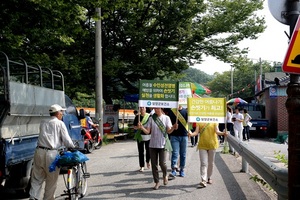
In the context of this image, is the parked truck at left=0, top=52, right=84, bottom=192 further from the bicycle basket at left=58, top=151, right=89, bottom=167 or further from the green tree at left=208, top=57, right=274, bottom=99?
the green tree at left=208, top=57, right=274, bottom=99

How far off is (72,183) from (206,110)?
3454 mm

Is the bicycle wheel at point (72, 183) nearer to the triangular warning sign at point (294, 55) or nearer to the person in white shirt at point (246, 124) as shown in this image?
the triangular warning sign at point (294, 55)

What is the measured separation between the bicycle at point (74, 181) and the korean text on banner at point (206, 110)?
→ 8.91 feet

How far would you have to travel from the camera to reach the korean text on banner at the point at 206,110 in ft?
28.6

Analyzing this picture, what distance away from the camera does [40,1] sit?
11859 mm

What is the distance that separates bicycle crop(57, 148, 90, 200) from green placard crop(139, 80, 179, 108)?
6.62 feet

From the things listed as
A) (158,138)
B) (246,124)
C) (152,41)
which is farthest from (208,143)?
(152,41)

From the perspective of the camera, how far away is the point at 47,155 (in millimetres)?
6383

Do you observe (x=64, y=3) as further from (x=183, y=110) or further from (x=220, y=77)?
(x=220, y=77)

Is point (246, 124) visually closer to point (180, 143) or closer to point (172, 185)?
point (180, 143)

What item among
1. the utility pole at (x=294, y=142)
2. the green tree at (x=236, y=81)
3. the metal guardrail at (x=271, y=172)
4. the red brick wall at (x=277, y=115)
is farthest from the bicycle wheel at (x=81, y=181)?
the green tree at (x=236, y=81)

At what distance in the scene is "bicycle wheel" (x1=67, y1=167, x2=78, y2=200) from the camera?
21.6 ft

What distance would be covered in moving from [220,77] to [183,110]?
75715 millimetres

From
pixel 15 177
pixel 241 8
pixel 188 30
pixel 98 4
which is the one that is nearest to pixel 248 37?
pixel 241 8
